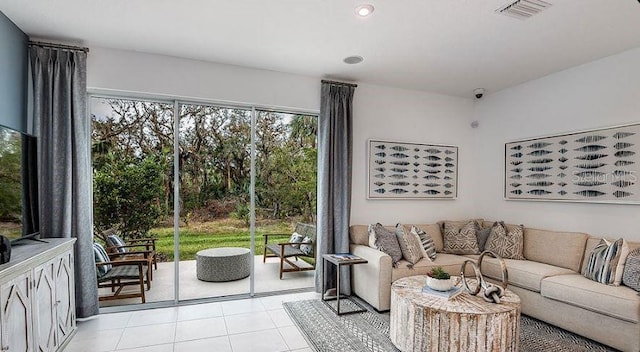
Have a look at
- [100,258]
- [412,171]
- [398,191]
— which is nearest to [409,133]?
→ [412,171]

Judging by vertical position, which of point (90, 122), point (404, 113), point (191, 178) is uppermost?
point (404, 113)

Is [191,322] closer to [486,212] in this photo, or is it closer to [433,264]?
[433,264]

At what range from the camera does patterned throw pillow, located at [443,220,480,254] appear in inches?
167

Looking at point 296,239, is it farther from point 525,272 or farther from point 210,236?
point 525,272

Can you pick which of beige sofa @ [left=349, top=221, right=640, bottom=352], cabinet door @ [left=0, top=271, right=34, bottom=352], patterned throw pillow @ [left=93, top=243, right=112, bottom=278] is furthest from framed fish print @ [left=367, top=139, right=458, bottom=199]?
cabinet door @ [left=0, top=271, right=34, bottom=352]

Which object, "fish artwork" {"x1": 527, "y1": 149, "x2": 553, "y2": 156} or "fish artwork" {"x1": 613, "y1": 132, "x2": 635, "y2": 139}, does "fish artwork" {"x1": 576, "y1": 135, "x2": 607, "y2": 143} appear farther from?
"fish artwork" {"x1": 527, "y1": 149, "x2": 553, "y2": 156}

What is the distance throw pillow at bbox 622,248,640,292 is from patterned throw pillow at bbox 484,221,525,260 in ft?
3.58

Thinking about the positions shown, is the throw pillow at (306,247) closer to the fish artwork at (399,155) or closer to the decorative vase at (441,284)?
the fish artwork at (399,155)

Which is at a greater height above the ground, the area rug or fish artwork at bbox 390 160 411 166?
fish artwork at bbox 390 160 411 166

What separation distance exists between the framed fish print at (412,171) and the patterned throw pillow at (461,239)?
1.94 feet

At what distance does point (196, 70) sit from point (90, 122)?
122 centimetres

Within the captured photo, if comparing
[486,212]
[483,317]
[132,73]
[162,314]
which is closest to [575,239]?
[486,212]

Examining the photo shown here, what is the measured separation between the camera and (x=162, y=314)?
341 cm

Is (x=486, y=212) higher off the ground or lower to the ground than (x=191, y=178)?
lower
